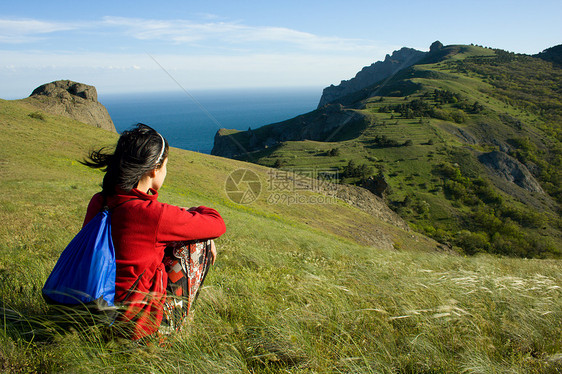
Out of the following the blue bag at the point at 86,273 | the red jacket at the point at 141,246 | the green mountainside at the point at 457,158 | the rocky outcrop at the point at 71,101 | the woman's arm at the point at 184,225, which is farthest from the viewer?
the green mountainside at the point at 457,158

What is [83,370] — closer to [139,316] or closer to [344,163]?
[139,316]

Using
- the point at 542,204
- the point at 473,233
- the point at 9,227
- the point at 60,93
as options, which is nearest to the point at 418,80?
the point at 542,204

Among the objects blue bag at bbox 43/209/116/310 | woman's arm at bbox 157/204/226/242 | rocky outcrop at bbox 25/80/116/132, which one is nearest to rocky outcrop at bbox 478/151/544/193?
woman's arm at bbox 157/204/226/242

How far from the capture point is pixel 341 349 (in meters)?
2.29

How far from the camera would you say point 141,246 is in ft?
7.29

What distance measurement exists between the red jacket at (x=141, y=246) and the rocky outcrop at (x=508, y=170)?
3490 inches

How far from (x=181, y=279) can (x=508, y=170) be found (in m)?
92.2

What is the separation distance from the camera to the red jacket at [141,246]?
2.16 m

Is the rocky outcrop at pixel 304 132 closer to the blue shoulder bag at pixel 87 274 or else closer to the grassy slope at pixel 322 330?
the grassy slope at pixel 322 330

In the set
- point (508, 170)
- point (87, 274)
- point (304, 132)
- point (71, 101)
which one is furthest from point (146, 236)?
point (304, 132)

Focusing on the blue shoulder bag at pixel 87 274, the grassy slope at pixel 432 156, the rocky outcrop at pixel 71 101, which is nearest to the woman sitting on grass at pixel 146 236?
the blue shoulder bag at pixel 87 274

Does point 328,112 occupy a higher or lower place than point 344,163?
higher

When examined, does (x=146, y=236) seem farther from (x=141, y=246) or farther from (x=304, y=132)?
(x=304, y=132)

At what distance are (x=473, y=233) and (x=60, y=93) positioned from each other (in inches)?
3079
